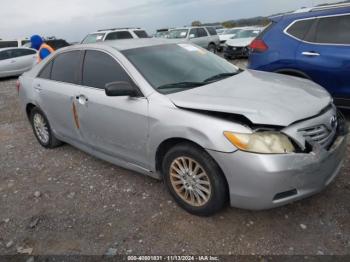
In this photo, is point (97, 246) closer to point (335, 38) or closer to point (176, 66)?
point (176, 66)

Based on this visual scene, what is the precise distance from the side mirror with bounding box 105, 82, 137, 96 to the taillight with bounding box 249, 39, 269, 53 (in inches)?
115

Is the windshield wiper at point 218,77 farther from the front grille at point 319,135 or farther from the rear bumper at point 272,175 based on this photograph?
the front grille at point 319,135

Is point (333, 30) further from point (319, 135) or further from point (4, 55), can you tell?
point (4, 55)

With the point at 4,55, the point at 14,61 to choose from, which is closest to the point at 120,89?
the point at 14,61

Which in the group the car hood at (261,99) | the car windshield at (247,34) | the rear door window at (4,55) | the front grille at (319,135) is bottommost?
the car windshield at (247,34)

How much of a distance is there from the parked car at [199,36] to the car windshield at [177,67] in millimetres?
13317

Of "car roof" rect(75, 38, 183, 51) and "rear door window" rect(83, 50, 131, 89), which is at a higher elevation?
"car roof" rect(75, 38, 183, 51)


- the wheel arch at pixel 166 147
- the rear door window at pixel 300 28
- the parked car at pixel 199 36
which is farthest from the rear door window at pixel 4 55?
the wheel arch at pixel 166 147

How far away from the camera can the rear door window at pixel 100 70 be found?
11.2ft

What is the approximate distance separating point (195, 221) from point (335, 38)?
11.4 feet

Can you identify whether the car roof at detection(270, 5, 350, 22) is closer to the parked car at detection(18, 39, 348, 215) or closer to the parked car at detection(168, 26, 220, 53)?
the parked car at detection(18, 39, 348, 215)

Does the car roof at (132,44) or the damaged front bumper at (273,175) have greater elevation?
the car roof at (132,44)

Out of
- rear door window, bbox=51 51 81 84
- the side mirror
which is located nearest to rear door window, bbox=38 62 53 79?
rear door window, bbox=51 51 81 84

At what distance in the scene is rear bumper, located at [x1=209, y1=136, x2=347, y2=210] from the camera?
2.39m
